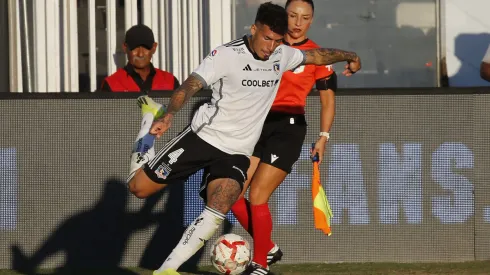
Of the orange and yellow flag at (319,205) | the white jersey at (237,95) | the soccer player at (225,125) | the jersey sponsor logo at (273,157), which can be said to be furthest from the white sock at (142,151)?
the orange and yellow flag at (319,205)

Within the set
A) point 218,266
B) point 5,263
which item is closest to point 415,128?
point 218,266

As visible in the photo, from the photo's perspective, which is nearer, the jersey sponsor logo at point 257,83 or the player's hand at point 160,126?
the player's hand at point 160,126

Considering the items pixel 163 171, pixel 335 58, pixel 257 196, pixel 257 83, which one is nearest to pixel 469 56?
pixel 335 58

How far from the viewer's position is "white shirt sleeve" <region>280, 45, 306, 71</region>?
884 centimetres

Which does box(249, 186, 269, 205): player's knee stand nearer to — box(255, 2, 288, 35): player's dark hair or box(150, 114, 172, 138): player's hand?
box(255, 2, 288, 35): player's dark hair

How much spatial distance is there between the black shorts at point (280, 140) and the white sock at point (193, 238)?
1.08 m

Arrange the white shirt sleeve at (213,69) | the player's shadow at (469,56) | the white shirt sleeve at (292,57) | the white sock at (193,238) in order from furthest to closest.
Answer: the player's shadow at (469,56), the white shirt sleeve at (292,57), the white shirt sleeve at (213,69), the white sock at (193,238)

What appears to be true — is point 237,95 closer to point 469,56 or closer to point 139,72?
point 139,72

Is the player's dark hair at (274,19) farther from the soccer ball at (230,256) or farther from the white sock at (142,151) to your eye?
the soccer ball at (230,256)

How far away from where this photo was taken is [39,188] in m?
10.8

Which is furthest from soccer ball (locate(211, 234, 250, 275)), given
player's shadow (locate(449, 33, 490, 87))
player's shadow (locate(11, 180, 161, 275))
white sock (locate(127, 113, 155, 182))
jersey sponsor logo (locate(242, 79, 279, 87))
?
player's shadow (locate(449, 33, 490, 87))

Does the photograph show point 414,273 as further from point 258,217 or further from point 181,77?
point 181,77

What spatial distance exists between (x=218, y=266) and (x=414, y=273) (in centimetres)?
218

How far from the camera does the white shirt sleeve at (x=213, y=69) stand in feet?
27.4
